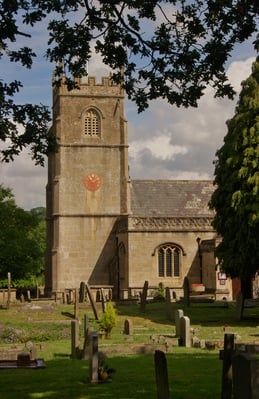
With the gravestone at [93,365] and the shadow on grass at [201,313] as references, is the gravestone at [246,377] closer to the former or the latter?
the gravestone at [93,365]

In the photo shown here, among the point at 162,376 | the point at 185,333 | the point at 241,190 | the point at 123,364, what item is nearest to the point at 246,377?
the point at 162,376

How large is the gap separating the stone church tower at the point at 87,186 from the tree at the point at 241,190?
20075 mm

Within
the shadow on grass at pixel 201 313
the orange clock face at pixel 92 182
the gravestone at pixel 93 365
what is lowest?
the gravestone at pixel 93 365

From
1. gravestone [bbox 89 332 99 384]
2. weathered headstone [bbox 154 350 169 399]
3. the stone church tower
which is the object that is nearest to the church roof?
the stone church tower

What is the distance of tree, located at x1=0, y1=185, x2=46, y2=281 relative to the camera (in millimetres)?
45250

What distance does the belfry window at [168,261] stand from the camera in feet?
150

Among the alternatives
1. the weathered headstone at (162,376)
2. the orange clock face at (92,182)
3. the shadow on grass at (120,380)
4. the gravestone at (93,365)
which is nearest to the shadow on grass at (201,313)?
the shadow on grass at (120,380)

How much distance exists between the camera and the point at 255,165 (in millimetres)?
26156

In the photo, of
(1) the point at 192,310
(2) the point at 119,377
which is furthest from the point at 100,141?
(2) the point at 119,377

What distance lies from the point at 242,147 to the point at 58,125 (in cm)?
2412

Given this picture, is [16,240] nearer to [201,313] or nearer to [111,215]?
[111,215]

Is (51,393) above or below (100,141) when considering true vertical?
below

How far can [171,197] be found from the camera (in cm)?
4856

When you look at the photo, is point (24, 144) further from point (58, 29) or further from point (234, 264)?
point (234, 264)
